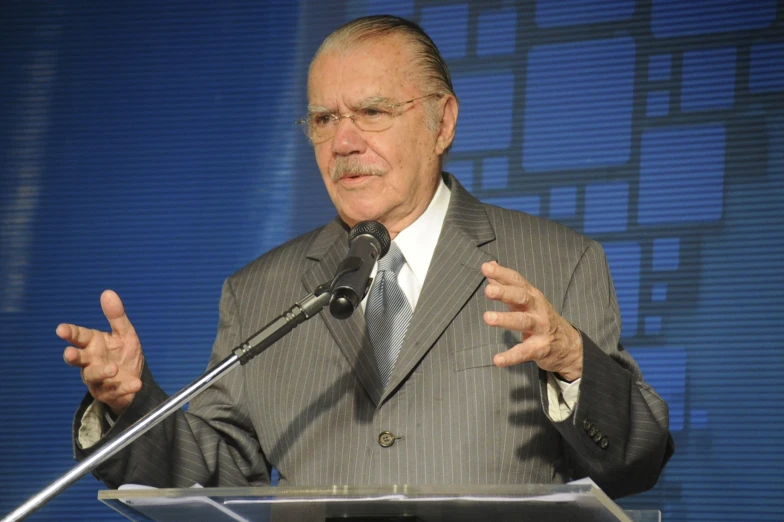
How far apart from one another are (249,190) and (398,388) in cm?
138

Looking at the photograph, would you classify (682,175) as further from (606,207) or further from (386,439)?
(386,439)

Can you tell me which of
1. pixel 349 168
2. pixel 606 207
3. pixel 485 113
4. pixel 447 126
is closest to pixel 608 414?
pixel 349 168

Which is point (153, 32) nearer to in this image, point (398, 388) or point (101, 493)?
point (398, 388)

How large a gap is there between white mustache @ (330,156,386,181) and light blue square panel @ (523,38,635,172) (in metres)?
0.87

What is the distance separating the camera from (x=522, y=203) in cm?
297

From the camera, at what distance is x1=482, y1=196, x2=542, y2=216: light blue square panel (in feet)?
9.70

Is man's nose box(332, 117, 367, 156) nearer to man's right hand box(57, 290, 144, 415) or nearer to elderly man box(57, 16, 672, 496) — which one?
elderly man box(57, 16, 672, 496)

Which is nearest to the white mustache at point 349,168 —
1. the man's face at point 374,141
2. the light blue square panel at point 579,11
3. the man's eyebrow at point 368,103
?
the man's face at point 374,141

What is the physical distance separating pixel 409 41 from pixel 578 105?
0.81 meters

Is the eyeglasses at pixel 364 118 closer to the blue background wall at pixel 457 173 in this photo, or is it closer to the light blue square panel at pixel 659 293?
the blue background wall at pixel 457 173

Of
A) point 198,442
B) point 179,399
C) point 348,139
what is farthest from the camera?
point 348,139

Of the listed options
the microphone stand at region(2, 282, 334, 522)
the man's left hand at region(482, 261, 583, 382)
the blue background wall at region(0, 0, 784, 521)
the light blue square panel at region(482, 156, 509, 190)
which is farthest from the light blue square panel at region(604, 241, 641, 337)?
the microphone stand at region(2, 282, 334, 522)

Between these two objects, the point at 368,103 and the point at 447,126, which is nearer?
the point at 368,103

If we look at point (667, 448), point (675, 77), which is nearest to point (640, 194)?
point (675, 77)
